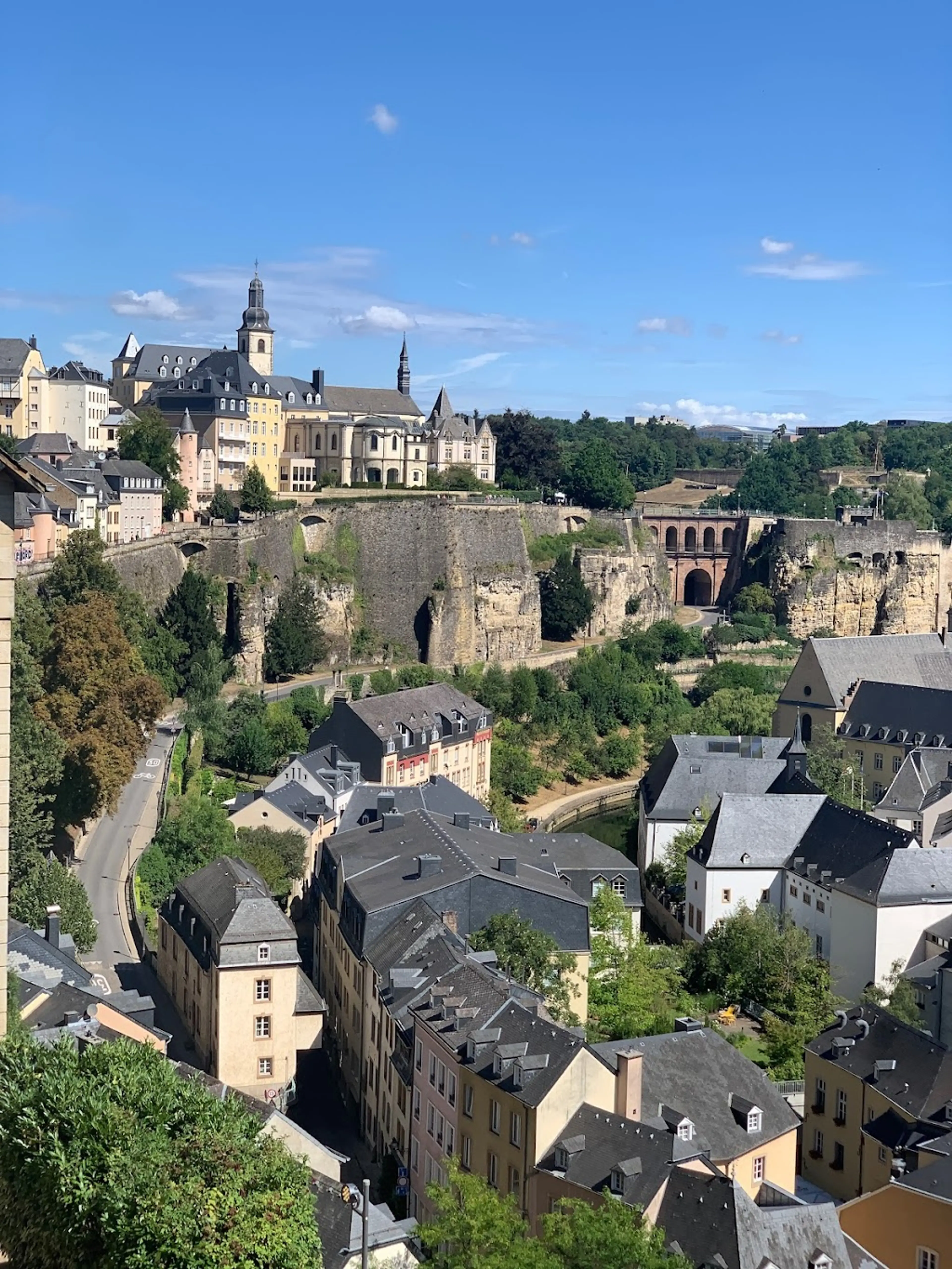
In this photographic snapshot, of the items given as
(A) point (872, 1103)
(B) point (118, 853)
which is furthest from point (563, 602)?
(A) point (872, 1103)

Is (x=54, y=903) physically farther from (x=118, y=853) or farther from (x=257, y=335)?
(x=257, y=335)

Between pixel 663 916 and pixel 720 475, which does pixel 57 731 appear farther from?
pixel 720 475

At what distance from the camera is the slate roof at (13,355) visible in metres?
67.5

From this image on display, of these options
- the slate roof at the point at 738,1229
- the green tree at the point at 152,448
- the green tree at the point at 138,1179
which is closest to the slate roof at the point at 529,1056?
the slate roof at the point at 738,1229

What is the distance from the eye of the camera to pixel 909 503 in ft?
326

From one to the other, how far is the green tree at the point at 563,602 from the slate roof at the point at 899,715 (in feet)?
53.4

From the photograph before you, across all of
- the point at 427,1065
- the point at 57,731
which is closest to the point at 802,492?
the point at 57,731

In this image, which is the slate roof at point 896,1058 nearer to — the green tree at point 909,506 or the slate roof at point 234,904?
the slate roof at point 234,904

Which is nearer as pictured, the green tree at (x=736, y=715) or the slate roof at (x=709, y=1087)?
the slate roof at (x=709, y=1087)

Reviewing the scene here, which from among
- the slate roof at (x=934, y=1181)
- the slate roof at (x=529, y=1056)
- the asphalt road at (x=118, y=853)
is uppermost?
the slate roof at (x=529, y=1056)

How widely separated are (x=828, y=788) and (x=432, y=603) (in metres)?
20.3

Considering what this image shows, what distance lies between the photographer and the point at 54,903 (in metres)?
32.9

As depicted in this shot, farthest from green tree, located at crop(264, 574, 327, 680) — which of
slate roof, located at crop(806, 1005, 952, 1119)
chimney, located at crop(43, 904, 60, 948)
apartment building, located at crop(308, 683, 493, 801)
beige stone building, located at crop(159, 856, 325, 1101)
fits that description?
slate roof, located at crop(806, 1005, 952, 1119)

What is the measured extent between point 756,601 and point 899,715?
26287mm
